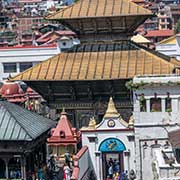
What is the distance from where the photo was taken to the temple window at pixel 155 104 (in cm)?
2653

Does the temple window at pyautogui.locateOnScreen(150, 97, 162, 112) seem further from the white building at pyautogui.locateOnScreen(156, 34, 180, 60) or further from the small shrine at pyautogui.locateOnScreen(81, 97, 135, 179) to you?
the white building at pyautogui.locateOnScreen(156, 34, 180, 60)

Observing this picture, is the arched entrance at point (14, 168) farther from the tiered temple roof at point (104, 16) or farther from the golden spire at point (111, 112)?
the tiered temple roof at point (104, 16)

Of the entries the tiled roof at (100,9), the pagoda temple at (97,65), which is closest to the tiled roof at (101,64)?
the pagoda temple at (97,65)

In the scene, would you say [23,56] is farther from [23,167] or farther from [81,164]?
[23,167]

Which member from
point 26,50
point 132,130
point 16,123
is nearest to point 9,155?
point 16,123

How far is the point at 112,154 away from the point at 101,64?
4653mm

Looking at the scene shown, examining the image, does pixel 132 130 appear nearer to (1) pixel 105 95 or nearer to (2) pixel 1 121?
(1) pixel 105 95

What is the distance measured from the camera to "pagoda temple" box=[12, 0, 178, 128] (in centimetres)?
2953

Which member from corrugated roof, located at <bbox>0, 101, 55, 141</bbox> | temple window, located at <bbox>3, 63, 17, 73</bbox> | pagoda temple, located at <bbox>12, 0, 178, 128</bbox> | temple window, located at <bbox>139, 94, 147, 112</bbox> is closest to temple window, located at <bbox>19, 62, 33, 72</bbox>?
temple window, located at <bbox>3, 63, 17, 73</bbox>

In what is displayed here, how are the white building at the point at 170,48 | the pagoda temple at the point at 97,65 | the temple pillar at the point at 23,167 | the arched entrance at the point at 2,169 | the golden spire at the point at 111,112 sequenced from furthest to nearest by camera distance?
the white building at the point at 170,48, the pagoda temple at the point at 97,65, the golden spire at the point at 111,112, the arched entrance at the point at 2,169, the temple pillar at the point at 23,167

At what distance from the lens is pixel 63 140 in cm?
2838

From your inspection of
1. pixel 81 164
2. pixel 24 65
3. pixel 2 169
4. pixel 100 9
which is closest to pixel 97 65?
pixel 100 9

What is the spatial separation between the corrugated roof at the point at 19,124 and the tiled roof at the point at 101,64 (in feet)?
10.7

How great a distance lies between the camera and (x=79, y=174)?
2488 cm
